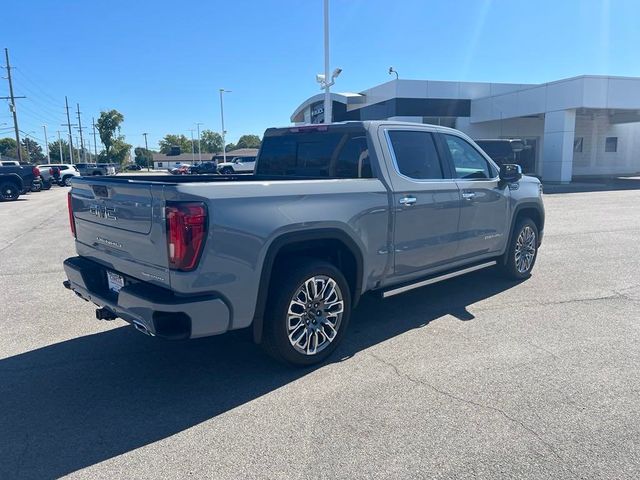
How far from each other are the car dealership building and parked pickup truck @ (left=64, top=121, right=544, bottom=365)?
23806 millimetres

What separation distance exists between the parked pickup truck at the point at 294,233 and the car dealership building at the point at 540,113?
23.8m

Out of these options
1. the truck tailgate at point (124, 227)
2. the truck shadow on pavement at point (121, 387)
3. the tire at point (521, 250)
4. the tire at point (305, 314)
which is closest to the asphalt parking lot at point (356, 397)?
the truck shadow on pavement at point (121, 387)

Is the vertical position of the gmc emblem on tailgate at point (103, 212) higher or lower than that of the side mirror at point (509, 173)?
lower

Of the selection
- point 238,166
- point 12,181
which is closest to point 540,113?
point 238,166

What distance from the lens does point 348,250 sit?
418 centimetres

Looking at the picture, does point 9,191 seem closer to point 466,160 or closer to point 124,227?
point 124,227

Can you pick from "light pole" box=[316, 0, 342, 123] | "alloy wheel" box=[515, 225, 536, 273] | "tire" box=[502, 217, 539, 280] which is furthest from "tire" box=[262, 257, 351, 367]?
"light pole" box=[316, 0, 342, 123]

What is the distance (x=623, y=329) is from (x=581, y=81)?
79.4 feet

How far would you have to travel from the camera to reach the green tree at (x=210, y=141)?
15200 centimetres

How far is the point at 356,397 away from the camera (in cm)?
354

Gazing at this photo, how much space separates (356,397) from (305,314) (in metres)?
0.77

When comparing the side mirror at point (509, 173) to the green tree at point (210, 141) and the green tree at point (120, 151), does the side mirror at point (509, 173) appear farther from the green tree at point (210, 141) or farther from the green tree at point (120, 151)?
the green tree at point (210, 141)

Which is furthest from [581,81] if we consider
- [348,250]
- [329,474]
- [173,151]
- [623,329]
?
[173,151]

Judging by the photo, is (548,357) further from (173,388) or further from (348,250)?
(173,388)
